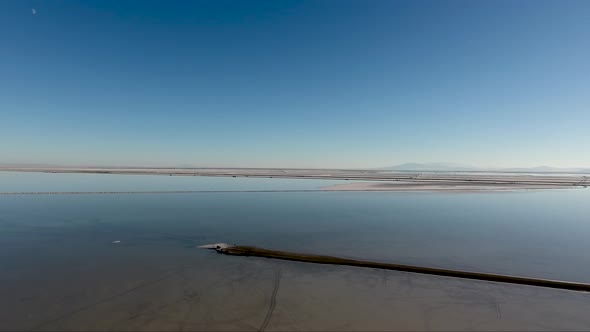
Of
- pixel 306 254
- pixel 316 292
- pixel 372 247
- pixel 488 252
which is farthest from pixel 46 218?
pixel 488 252

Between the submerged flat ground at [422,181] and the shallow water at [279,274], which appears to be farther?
the submerged flat ground at [422,181]

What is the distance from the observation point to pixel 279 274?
7664 mm

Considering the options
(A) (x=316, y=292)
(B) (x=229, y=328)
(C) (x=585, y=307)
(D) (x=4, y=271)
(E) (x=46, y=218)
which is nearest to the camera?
(B) (x=229, y=328)

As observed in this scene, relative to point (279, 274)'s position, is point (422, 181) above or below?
above

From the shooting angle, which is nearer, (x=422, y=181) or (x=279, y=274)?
(x=279, y=274)

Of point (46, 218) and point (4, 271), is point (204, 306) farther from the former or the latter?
point (46, 218)

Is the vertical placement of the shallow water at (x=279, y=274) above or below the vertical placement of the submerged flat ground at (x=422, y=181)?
below

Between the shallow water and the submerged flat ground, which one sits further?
the submerged flat ground

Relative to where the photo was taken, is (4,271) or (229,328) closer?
(229,328)

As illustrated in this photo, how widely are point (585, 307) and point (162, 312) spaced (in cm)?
931

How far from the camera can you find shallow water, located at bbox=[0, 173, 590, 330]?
5.54m

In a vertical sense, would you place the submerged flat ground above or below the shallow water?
above

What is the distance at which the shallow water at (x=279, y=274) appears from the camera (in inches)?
218

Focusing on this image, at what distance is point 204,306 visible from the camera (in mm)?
5934
